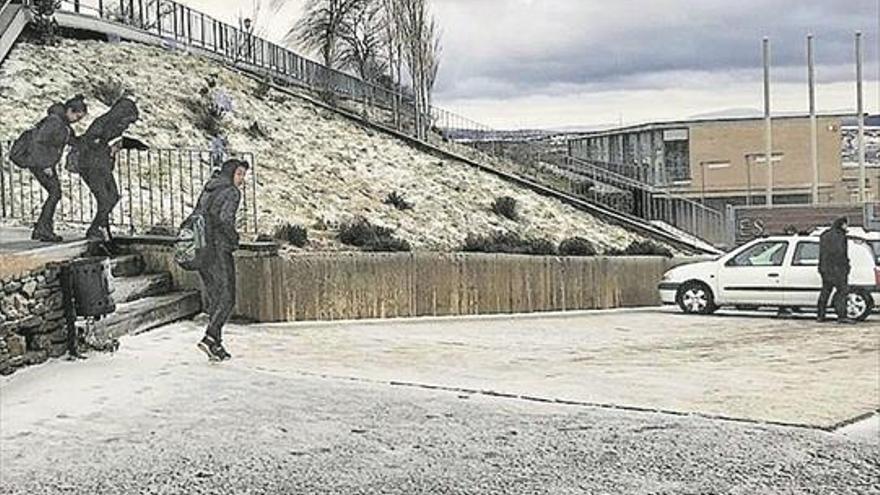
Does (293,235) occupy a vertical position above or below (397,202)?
below

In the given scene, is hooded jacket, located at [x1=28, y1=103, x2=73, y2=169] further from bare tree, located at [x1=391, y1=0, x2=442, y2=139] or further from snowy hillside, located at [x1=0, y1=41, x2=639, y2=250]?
bare tree, located at [x1=391, y1=0, x2=442, y2=139]

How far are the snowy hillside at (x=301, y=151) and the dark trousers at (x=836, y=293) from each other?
7137 mm

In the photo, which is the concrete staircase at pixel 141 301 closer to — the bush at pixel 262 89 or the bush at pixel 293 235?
the bush at pixel 293 235

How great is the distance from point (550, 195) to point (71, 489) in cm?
2681

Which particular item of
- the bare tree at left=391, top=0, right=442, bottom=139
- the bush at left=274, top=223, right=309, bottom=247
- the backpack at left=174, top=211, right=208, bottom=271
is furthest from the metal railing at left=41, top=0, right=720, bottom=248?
the backpack at left=174, top=211, right=208, bottom=271

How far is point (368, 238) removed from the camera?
2091cm

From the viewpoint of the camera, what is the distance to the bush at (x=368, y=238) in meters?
20.2

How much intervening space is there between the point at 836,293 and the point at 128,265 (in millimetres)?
10967

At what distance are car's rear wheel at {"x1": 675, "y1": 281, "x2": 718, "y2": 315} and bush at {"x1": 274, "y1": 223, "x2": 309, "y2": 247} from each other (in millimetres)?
6675

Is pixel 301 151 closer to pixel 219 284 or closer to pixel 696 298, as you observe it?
pixel 696 298

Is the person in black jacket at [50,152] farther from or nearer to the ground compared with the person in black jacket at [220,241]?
farther from the ground

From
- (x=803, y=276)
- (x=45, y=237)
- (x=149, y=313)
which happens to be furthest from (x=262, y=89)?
(x=149, y=313)

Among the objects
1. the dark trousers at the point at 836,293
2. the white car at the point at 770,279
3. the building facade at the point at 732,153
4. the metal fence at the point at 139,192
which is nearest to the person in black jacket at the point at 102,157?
the metal fence at the point at 139,192

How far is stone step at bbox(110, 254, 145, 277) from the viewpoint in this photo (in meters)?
14.7
